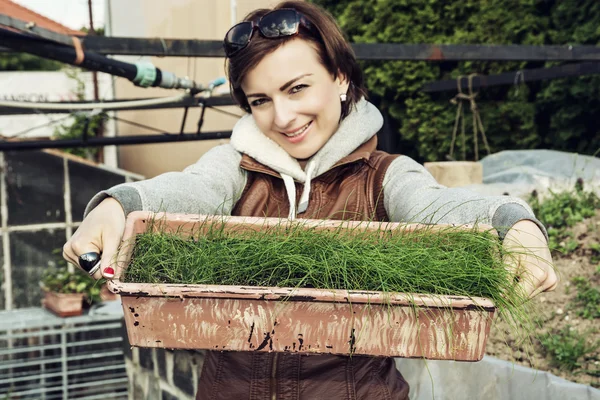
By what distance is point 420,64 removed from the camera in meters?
5.56

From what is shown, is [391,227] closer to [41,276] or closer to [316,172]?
[316,172]

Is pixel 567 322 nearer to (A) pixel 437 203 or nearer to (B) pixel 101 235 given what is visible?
(A) pixel 437 203

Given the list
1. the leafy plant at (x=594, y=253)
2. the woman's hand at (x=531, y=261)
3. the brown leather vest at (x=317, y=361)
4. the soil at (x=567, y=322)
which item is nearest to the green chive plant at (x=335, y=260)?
the woman's hand at (x=531, y=261)

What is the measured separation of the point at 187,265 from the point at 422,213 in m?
0.55

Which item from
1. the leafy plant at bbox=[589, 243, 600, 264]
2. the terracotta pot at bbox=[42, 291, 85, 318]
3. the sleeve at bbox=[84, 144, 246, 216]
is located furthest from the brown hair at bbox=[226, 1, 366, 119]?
the terracotta pot at bbox=[42, 291, 85, 318]

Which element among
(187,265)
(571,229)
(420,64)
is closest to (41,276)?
(420,64)

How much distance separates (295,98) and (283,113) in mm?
57

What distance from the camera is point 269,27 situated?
1.53m

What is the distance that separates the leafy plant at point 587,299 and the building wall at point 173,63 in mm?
3121

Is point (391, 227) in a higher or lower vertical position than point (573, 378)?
higher

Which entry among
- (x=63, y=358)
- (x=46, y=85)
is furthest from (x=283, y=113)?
(x=46, y=85)

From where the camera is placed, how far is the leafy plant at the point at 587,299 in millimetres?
2748

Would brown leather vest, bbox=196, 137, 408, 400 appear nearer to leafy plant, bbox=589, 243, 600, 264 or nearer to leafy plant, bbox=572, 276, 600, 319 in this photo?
leafy plant, bbox=572, 276, 600, 319

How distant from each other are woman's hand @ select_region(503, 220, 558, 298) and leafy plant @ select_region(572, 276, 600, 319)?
6.10 feet
